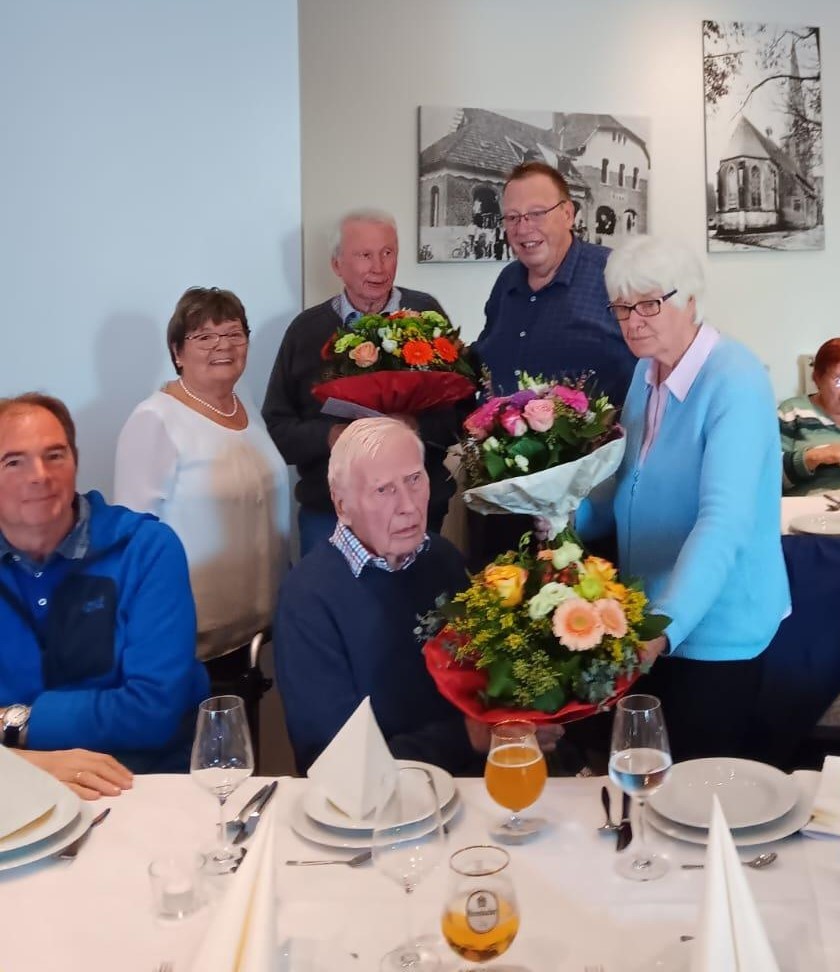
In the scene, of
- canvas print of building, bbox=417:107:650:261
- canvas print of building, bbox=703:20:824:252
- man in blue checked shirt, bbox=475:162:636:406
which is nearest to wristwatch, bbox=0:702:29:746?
man in blue checked shirt, bbox=475:162:636:406

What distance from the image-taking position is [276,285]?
10.9ft

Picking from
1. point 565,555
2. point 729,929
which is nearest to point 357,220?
point 565,555

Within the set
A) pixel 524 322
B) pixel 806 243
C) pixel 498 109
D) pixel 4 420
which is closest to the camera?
pixel 4 420

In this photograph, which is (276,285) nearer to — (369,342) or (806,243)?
(369,342)

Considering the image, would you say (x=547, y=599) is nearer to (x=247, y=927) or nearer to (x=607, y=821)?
(x=607, y=821)

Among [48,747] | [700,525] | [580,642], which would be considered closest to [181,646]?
[48,747]

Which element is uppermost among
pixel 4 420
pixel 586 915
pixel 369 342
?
pixel 369 342

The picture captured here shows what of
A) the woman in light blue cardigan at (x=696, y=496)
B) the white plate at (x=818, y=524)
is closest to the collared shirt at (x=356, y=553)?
the woman in light blue cardigan at (x=696, y=496)

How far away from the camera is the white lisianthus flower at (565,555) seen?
1.64 meters

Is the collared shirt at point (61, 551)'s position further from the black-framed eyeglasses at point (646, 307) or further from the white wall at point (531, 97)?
the white wall at point (531, 97)

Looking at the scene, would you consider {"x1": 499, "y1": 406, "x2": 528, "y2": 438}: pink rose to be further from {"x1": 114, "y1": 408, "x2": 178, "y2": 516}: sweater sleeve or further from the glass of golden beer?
{"x1": 114, "y1": 408, "x2": 178, "y2": 516}: sweater sleeve

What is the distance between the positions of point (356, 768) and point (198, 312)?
1.75 metres

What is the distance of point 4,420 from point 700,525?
1.40 m

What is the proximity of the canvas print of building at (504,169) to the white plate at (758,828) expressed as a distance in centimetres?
327
